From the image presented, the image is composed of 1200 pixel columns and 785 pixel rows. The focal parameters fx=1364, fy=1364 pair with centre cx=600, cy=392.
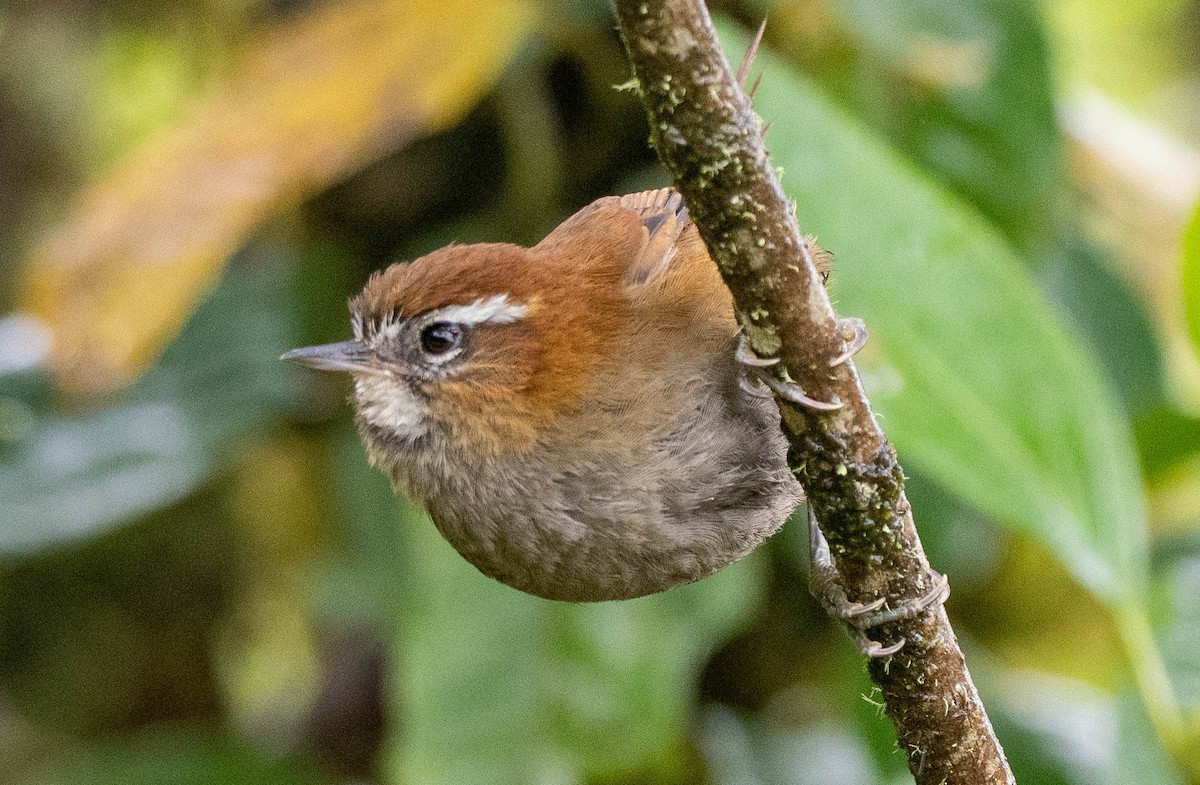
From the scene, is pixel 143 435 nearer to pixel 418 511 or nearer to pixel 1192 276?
pixel 418 511

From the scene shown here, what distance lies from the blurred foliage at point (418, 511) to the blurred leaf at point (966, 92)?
0.01 meters

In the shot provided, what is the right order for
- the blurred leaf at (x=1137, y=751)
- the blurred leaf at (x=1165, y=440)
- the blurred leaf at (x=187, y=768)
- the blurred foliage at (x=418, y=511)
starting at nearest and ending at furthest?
the blurred leaf at (x=1137, y=751) → the blurred foliage at (x=418, y=511) → the blurred leaf at (x=1165, y=440) → the blurred leaf at (x=187, y=768)

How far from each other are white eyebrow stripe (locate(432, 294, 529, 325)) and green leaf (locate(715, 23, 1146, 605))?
2.32ft

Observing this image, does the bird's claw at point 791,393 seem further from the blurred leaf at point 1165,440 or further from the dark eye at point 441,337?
the blurred leaf at point 1165,440

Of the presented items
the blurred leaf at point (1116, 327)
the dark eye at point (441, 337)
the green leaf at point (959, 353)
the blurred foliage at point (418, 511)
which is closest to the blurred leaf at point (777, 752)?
the blurred foliage at point (418, 511)

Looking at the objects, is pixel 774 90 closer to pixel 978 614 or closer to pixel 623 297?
pixel 623 297

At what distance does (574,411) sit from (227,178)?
5.51 feet

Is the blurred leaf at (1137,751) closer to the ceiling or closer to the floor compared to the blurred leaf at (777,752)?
closer to the ceiling

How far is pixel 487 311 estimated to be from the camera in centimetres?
238

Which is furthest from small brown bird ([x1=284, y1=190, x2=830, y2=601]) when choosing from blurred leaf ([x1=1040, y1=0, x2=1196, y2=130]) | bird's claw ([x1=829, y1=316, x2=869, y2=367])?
blurred leaf ([x1=1040, y1=0, x2=1196, y2=130])

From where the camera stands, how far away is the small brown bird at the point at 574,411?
2326 millimetres

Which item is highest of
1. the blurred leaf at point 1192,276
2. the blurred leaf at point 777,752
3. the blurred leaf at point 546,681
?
the blurred leaf at point 1192,276

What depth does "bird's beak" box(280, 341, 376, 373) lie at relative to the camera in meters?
2.46

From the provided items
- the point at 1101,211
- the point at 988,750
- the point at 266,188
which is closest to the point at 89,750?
the point at 266,188
